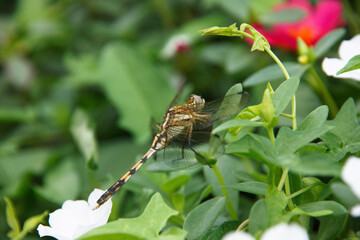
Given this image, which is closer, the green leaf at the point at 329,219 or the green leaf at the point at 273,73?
the green leaf at the point at 329,219

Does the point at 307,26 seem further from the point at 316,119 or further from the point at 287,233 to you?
the point at 287,233

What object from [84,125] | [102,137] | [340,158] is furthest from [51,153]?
[340,158]

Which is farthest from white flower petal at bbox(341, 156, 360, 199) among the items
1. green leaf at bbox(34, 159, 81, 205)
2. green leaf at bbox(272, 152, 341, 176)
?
green leaf at bbox(34, 159, 81, 205)

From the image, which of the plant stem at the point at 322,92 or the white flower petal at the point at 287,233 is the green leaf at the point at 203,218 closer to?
the white flower petal at the point at 287,233

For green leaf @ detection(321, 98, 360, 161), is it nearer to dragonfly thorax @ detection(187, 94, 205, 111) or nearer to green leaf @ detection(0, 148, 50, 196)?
dragonfly thorax @ detection(187, 94, 205, 111)

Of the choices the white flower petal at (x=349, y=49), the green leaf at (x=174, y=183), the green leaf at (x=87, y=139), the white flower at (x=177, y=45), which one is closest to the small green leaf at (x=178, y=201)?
Answer: the green leaf at (x=174, y=183)

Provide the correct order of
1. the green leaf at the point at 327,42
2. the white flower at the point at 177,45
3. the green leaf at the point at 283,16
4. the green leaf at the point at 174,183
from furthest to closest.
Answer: the white flower at the point at 177,45 < the green leaf at the point at 283,16 < the green leaf at the point at 327,42 < the green leaf at the point at 174,183
